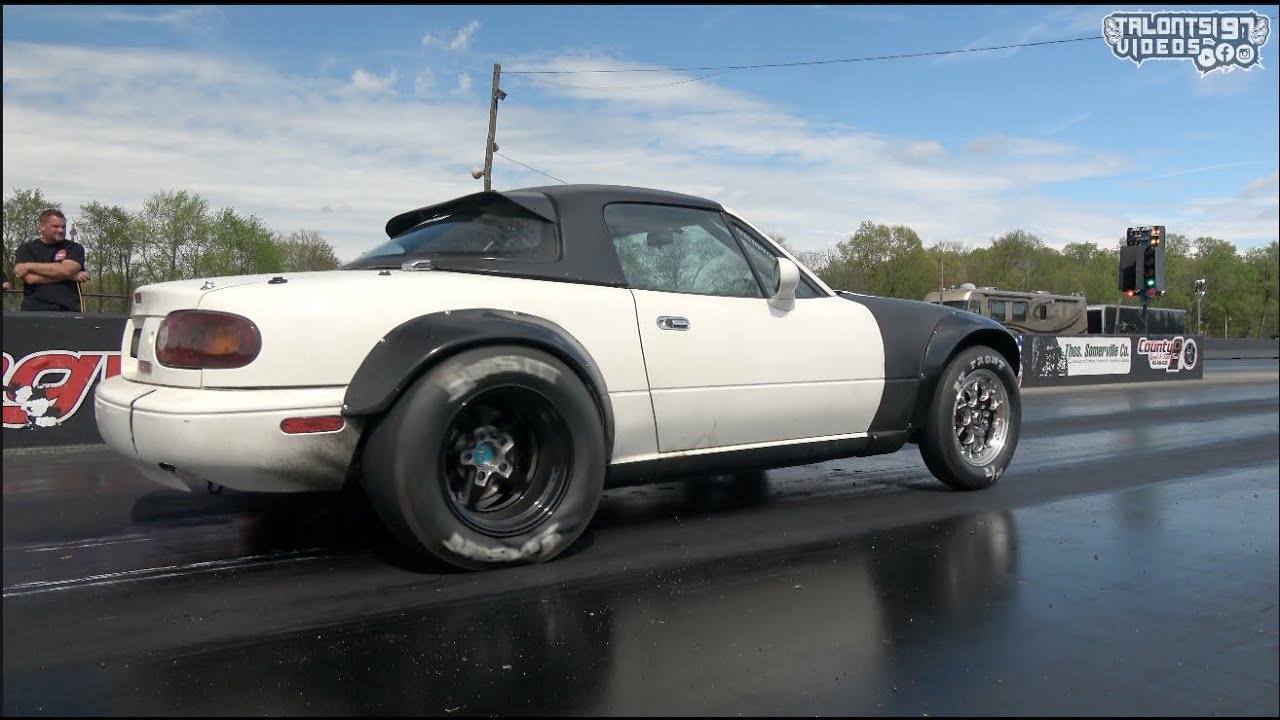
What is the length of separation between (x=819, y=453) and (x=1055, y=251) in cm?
7654

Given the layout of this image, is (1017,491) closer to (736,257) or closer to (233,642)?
(736,257)

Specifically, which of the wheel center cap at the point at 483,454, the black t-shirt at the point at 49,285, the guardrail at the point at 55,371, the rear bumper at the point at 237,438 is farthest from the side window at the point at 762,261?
the black t-shirt at the point at 49,285

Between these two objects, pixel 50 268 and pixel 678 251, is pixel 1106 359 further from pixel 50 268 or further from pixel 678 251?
pixel 50 268

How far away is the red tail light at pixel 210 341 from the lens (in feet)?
10.1

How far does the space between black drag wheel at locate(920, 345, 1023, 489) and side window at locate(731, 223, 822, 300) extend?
1.00 metres

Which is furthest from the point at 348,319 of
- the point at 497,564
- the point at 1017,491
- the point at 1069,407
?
the point at 1069,407

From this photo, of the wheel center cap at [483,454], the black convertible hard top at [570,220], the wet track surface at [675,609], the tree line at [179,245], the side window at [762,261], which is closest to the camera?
the wet track surface at [675,609]

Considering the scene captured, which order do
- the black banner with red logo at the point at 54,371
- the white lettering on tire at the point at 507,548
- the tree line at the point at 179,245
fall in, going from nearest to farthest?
the white lettering on tire at the point at 507,548 → the black banner with red logo at the point at 54,371 → the tree line at the point at 179,245

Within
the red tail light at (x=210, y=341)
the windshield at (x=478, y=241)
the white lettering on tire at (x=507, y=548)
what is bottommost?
the white lettering on tire at (x=507, y=548)

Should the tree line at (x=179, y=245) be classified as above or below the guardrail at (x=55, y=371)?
above

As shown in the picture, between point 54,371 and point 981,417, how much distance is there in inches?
275

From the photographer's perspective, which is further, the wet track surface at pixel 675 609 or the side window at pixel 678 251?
the side window at pixel 678 251

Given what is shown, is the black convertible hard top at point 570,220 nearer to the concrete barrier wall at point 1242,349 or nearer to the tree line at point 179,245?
the tree line at point 179,245

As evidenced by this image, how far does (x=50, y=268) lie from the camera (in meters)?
7.49
